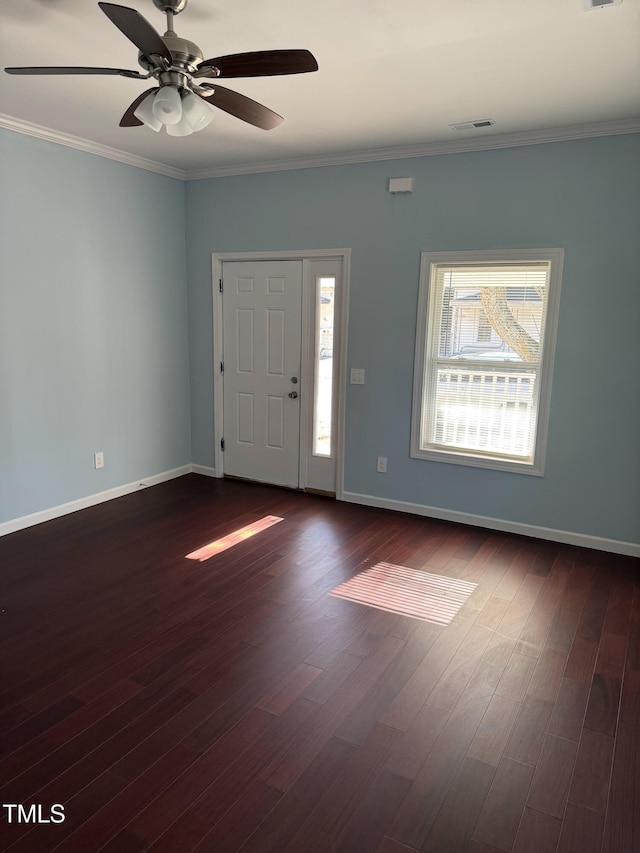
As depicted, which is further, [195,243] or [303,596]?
[195,243]

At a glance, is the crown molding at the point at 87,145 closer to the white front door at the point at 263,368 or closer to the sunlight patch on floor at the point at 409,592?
the white front door at the point at 263,368

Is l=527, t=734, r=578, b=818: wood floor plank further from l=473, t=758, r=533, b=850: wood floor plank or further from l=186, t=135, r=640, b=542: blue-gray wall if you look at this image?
l=186, t=135, r=640, b=542: blue-gray wall

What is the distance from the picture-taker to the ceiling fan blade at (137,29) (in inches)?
67.9

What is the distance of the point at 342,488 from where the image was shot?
4.85 metres

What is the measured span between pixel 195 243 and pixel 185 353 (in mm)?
1017

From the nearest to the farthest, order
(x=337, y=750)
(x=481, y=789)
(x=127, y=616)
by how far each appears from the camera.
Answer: (x=481, y=789) → (x=337, y=750) → (x=127, y=616)

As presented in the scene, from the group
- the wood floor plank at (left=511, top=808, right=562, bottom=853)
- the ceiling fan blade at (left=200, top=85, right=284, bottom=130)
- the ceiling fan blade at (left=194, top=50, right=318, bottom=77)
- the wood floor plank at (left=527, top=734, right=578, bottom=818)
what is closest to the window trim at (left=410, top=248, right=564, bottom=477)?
the ceiling fan blade at (left=200, top=85, right=284, bottom=130)

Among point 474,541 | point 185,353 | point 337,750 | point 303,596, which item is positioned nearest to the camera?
point 337,750

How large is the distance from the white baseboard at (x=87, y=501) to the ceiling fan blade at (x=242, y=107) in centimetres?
313

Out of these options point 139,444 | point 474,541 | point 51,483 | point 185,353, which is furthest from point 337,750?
point 185,353

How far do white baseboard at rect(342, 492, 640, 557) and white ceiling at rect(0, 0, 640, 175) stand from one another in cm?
266

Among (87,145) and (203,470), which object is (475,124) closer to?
(87,145)

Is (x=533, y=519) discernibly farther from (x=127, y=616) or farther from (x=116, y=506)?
(x=116, y=506)

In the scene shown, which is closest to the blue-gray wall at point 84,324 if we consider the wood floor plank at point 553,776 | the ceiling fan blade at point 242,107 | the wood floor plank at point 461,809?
the ceiling fan blade at point 242,107
